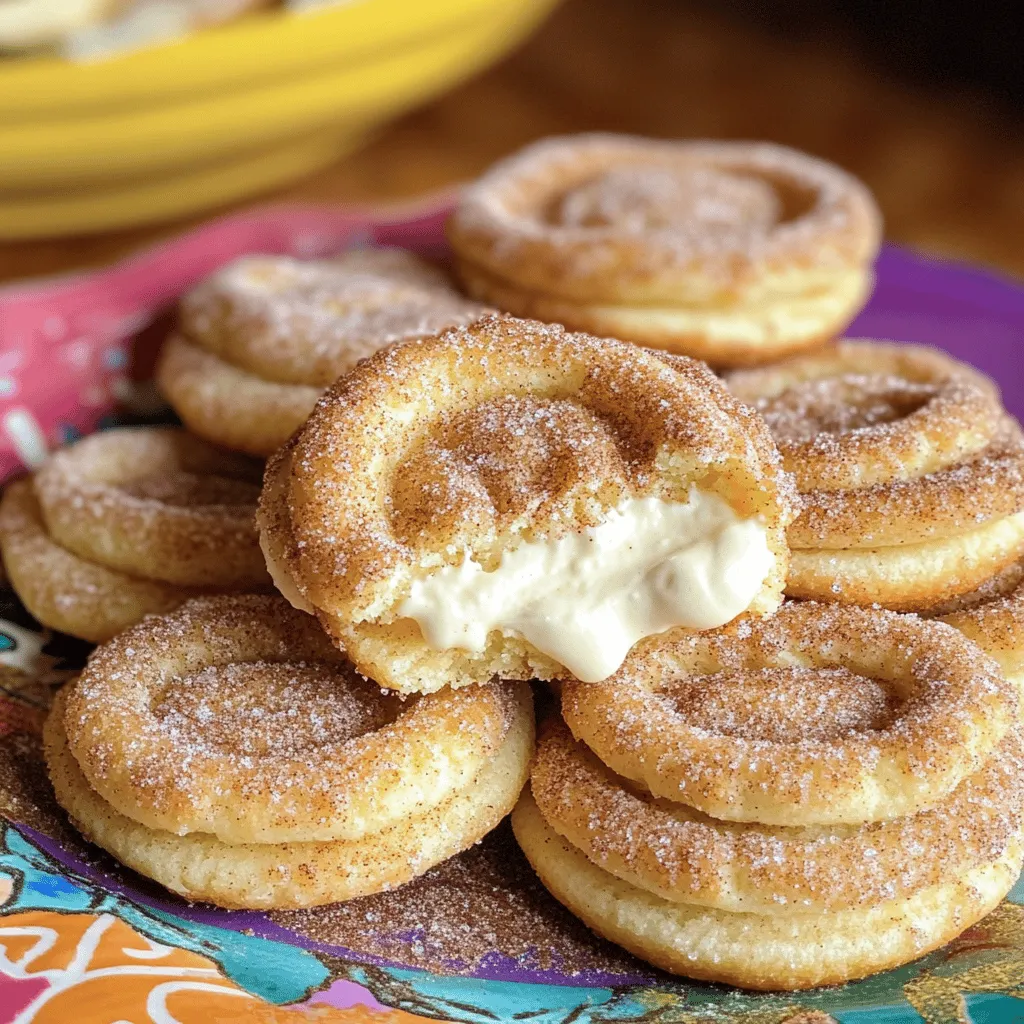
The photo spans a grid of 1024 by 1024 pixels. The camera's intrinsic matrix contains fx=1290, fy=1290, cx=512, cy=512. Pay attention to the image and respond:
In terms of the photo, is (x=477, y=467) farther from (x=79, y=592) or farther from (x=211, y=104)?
(x=211, y=104)

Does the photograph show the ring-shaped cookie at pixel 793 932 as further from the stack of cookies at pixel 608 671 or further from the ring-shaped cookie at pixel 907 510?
the ring-shaped cookie at pixel 907 510

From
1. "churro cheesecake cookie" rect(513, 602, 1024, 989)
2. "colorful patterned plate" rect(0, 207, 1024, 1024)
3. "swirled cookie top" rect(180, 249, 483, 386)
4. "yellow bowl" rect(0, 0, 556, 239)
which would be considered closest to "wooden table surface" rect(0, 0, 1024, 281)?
"yellow bowl" rect(0, 0, 556, 239)

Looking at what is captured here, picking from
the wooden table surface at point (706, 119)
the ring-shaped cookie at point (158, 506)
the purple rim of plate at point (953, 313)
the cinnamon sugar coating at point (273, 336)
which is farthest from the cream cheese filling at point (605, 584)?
the wooden table surface at point (706, 119)

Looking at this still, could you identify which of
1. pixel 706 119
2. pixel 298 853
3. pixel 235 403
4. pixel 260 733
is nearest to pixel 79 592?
pixel 235 403

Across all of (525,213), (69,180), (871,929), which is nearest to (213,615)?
(871,929)

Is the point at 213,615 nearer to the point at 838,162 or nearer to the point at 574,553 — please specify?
the point at 574,553

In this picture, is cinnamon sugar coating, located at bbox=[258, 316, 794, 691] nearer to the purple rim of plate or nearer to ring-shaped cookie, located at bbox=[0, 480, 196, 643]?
ring-shaped cookie, located at bbox=[0, 480, 196, 643]
